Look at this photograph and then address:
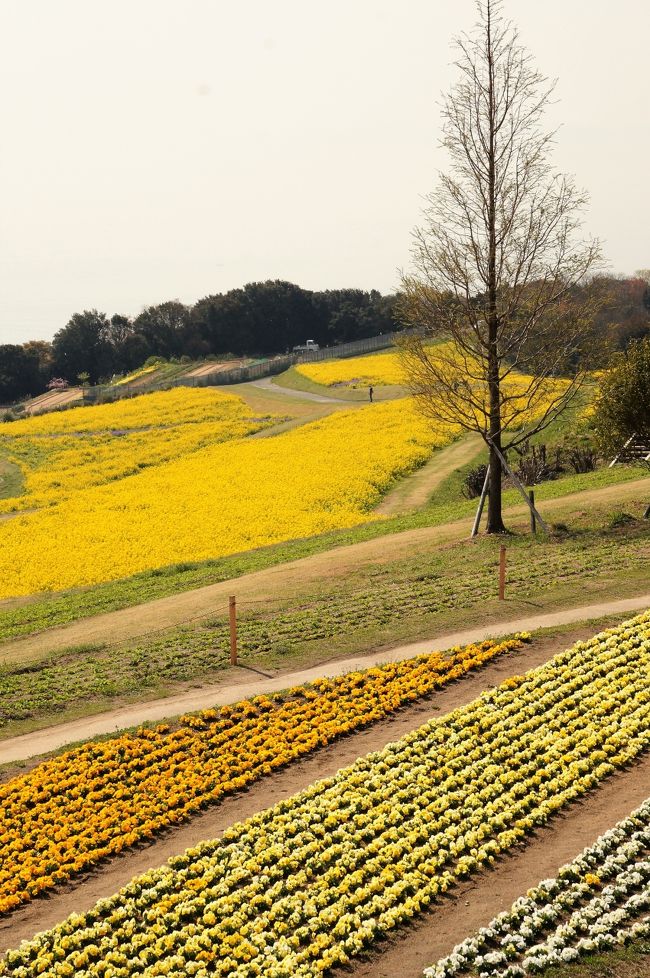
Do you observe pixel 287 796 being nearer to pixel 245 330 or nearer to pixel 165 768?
pixel 165 768

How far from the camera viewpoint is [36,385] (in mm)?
148000

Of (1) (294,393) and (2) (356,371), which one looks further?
(2) (356,371)

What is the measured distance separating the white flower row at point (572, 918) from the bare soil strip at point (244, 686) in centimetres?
837

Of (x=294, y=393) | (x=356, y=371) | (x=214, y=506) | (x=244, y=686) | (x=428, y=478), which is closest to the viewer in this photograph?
(x=244, y=686)

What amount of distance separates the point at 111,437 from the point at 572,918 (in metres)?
67.3

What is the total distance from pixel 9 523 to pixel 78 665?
86.5 feet

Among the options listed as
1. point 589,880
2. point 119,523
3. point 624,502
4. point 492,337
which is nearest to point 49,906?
point 589,880

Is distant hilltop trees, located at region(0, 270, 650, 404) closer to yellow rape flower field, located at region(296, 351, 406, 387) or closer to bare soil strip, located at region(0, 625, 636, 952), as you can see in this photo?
yellow rape flower field, located at region(296, 351, 406, 387)

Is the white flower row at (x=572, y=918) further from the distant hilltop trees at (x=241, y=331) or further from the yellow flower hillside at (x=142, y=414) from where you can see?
the distant hilltop trees at (x=241, y=331)

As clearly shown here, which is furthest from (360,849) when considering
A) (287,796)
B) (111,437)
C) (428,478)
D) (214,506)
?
(111,437)

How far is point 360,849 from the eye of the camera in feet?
44.1

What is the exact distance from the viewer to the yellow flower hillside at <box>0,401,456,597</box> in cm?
3822

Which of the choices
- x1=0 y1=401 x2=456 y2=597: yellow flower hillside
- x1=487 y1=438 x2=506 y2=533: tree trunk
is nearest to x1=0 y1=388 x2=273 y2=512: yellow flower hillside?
x1=0 y1=401 x2=456 y2=597: yellow flower hillside

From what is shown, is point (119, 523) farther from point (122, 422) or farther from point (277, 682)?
point (122, 422)
